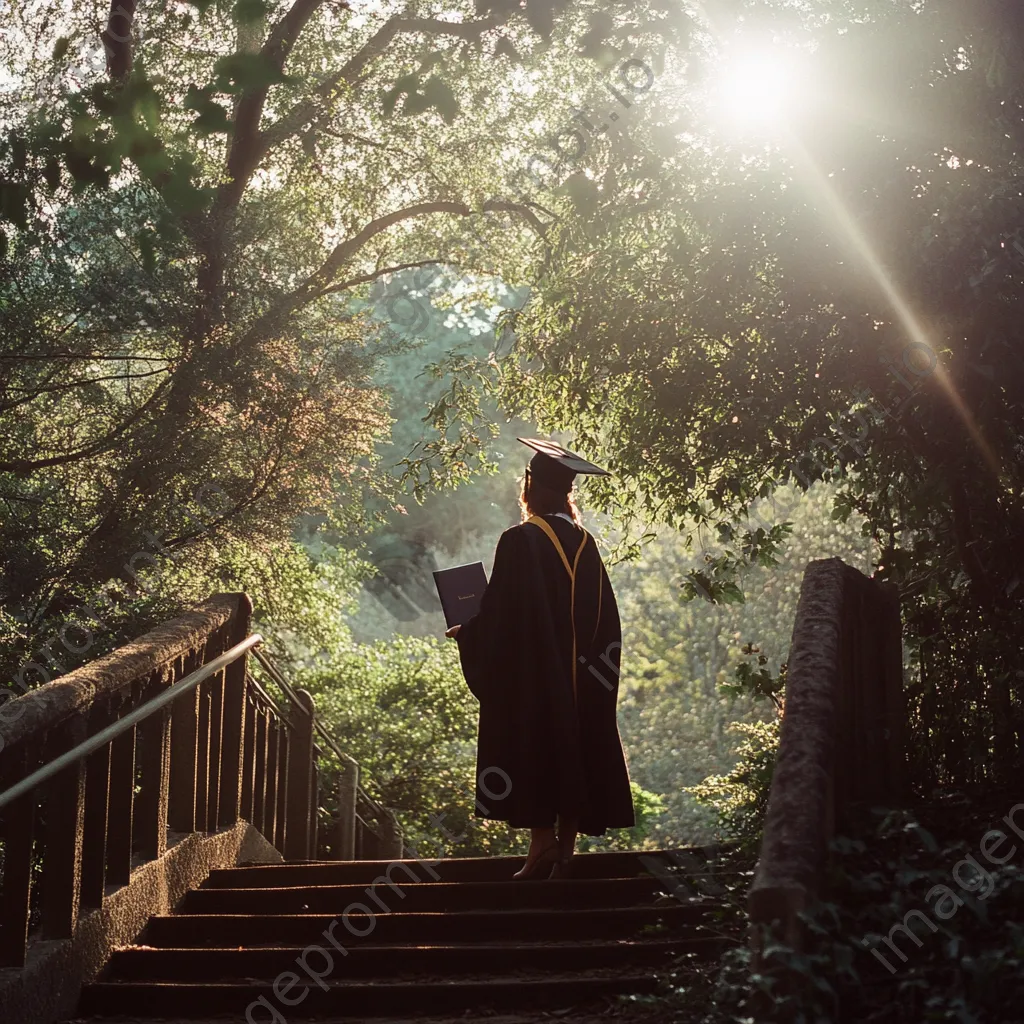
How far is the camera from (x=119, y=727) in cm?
479

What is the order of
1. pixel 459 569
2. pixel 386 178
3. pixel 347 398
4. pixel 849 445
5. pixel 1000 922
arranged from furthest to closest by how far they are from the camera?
pixel 386 178, pixel 347 398, pixel 849 445, pixel 459 569, pixel 1000 922

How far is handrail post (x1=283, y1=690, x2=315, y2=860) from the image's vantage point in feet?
30.3

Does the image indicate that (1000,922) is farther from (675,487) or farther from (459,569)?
(675,487)

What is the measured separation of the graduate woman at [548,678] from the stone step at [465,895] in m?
0.29

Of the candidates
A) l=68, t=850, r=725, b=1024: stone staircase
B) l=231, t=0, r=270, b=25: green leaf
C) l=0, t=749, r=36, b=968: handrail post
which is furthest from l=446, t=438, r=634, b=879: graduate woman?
l=231, t=0, r=270, b=25: green leaf

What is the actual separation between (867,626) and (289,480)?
4758mm

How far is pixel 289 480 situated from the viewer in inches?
355

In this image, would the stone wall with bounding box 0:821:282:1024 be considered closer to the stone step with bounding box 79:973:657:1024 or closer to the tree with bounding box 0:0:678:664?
the stone step with bounding box 79:973:657:1024

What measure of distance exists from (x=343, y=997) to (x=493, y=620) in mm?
1909

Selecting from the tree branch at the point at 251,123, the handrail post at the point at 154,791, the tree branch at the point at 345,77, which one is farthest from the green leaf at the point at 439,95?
the tree branch at the point at 251,123

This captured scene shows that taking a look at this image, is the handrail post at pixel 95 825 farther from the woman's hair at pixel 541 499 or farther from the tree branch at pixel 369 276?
the tree branch at pixel 369 276

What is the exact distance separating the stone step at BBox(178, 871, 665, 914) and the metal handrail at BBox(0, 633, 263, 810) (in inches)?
36.9

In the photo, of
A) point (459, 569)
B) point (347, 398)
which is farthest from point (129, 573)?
point (459, 569)

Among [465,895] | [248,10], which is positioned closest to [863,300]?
[465,895]
